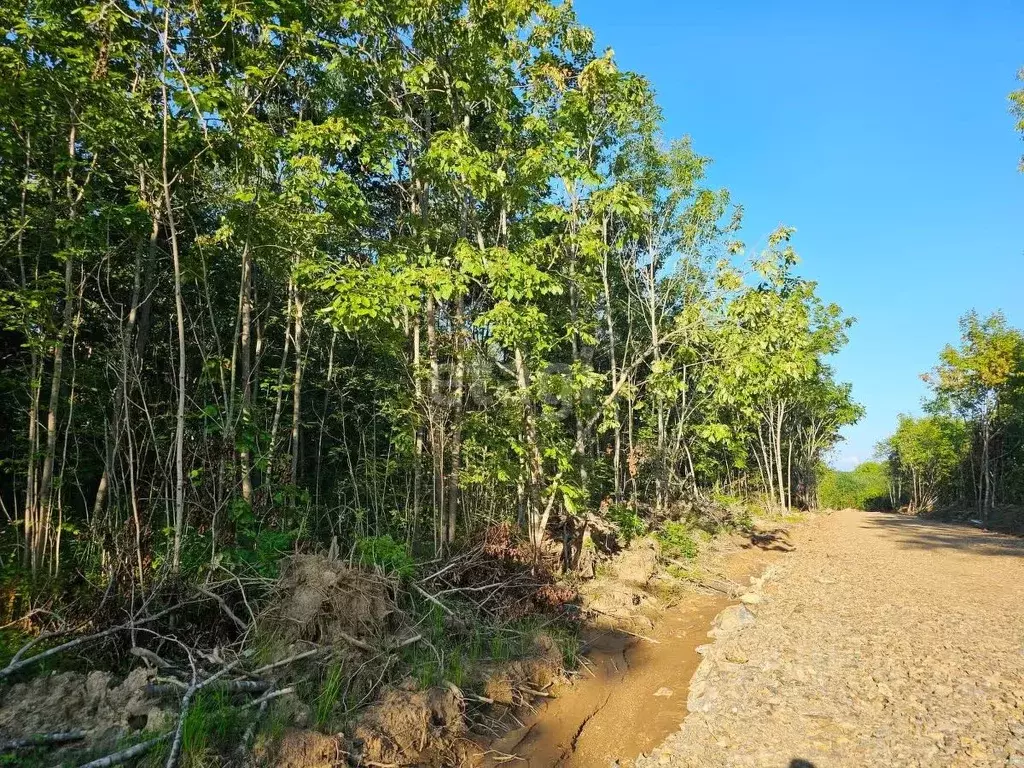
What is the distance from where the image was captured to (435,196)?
9.13 metres

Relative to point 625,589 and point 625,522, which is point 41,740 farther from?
point 625,522

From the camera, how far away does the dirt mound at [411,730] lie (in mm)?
3346

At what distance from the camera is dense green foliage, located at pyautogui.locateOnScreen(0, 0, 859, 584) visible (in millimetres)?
4945

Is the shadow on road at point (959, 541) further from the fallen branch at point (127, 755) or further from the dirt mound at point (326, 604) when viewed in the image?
the fallen branch at point (127, 755)

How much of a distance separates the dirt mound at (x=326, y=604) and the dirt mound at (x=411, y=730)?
2.22ft

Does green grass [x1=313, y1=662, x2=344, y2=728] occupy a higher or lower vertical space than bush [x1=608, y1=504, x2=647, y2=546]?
lower

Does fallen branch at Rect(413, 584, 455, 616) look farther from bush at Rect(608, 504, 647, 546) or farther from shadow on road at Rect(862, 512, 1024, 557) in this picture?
shadow on road at Rect(862, 512, 1024, 557)

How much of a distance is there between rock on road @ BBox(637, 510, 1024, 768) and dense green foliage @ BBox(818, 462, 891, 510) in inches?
1237

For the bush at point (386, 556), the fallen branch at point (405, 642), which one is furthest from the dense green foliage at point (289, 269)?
the fallen branch at point (405, 642)

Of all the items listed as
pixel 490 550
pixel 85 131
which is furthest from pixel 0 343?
pixel 490 550

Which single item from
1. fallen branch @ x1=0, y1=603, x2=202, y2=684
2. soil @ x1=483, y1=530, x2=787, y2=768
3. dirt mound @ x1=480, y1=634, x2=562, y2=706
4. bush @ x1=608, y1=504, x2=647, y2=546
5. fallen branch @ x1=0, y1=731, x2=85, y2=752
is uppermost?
bush @ x1=608, y1=504, x2=647, y2=546

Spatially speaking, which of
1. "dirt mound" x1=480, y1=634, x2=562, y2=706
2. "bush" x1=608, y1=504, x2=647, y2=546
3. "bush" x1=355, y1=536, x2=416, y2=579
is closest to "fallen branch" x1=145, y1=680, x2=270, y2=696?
"bush" x1=355, y1=536, x2=416, y2=579

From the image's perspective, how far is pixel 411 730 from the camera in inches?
141

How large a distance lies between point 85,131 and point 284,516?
4.15 metres
